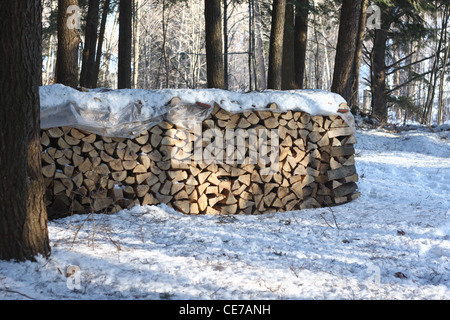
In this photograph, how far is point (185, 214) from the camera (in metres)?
5.94

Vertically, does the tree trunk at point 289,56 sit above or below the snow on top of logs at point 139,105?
above

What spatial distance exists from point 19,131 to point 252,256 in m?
2.37

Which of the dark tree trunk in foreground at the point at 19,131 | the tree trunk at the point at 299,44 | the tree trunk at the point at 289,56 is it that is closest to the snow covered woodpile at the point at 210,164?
the dark tree trunk in foreground at the point at 19,131

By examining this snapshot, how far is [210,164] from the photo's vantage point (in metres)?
6.09

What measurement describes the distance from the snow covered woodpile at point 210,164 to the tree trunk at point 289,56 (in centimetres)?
523

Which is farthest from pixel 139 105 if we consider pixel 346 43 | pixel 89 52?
pixel 89 52

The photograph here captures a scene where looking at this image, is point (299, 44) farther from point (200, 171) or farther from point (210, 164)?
point (200, 171)

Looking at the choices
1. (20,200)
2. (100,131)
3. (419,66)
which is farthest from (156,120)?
(419,66)

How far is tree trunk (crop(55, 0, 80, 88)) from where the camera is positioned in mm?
7012

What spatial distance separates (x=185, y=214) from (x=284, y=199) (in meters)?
1.54

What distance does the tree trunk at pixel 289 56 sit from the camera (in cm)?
1173

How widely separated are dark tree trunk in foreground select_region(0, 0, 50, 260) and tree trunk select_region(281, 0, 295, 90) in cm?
883

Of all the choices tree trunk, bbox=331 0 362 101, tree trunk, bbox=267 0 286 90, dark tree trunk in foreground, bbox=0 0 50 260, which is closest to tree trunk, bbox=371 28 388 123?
tree trunk, bbox=331 0 362 101

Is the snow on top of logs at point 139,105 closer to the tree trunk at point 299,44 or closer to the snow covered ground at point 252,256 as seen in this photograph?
the snow covered ground at point 252,256
